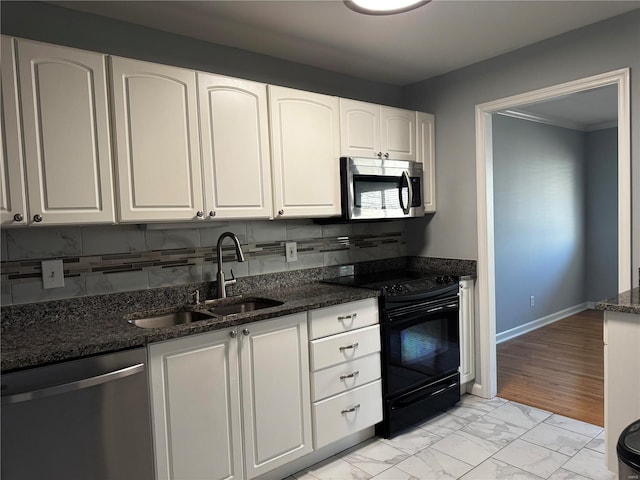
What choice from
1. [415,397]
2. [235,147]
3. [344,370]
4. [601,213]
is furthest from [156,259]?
[601,213]

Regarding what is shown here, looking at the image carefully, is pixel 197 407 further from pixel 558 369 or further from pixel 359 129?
pixel 558 369

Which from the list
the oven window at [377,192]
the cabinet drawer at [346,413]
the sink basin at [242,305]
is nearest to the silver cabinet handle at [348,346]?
the cabinet drawer at [346,413]

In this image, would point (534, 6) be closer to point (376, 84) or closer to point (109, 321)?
point (376, 84)

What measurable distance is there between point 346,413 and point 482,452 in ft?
2.60

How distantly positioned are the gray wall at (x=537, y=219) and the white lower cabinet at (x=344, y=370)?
7.52ft

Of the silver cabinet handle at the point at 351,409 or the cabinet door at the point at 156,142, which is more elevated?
the cabinet door at the point at 156,142

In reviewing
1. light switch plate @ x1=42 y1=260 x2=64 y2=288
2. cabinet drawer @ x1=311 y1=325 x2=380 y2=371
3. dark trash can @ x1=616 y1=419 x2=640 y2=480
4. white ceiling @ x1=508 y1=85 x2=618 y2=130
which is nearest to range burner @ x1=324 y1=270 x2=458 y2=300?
cabinet drawer @ x1=311 y1=325 x2=380 y2=371

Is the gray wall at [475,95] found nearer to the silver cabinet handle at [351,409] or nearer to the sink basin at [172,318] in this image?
the silver cabinet handle at [351,409]

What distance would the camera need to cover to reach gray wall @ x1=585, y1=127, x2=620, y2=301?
17.9 feet

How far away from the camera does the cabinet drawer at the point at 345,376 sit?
7.67 ft

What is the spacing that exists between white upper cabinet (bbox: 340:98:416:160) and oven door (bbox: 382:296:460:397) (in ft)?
3.48

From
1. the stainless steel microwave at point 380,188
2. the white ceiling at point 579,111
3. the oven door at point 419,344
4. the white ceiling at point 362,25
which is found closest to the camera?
the white ceiling at point 362,25

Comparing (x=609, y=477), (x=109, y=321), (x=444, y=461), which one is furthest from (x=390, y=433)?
(x=109, y=321)

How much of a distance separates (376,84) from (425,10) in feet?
4.03
